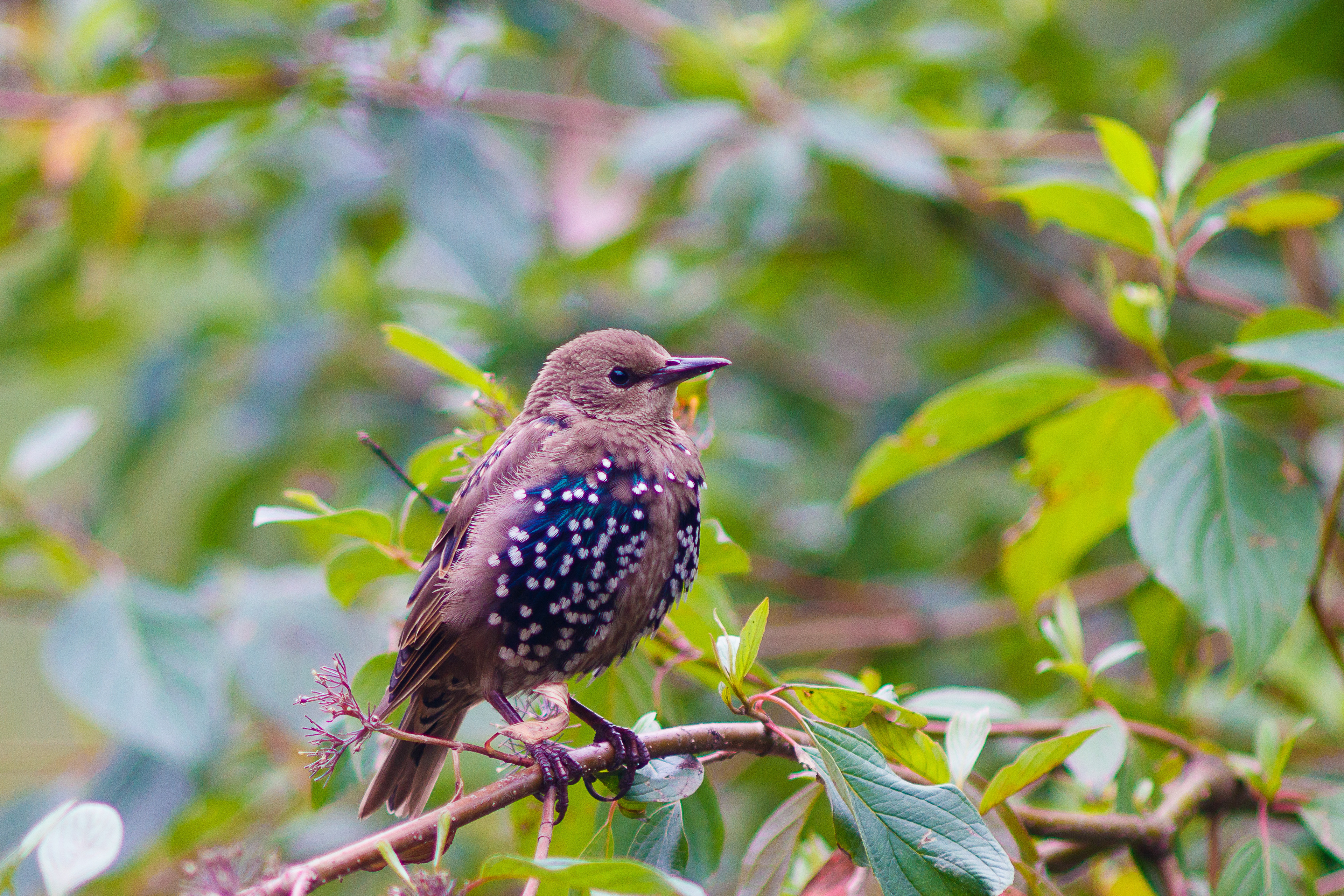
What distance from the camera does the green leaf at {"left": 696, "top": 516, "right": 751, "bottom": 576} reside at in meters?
1.74

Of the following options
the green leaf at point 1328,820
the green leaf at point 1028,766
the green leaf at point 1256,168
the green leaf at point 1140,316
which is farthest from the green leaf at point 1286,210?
the green leaf at point 1028,766

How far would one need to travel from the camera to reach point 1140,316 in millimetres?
2000

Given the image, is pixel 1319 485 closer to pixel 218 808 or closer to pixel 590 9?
pixel 590 9

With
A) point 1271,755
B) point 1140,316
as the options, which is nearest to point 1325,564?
point 1271,755

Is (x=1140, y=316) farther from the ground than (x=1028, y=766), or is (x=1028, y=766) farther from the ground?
(x=1140, y=316)

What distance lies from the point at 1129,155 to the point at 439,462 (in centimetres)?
146

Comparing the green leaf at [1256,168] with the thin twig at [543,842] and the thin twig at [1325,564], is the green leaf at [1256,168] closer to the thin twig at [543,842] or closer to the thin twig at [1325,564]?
the thin twig at [1325,564]

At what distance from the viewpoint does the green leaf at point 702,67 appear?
328cm

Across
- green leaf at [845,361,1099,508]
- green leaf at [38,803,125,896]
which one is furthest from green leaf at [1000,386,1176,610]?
green leaf at [38,803,125,896]

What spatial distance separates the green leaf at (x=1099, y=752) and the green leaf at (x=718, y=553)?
586 mm

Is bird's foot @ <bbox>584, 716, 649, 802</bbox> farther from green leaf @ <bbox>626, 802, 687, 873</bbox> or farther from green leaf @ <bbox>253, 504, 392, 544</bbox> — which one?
green leaf @ <bbox>253, 504, 392, 544</bbox>

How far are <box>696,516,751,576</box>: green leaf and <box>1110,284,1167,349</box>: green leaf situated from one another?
888 mm

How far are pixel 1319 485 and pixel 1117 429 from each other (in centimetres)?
75

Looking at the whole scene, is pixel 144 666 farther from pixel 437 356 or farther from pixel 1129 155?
pixel 1129 155
